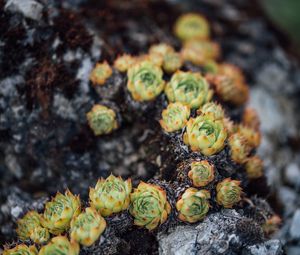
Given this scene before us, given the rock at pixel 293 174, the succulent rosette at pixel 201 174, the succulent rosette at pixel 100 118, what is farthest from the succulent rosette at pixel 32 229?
the rock at pixel 293 174

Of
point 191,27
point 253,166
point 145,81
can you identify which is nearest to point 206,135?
point 253,166

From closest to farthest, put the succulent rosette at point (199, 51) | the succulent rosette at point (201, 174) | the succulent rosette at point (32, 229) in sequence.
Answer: the succulent rosette at point (32, 229), the succulent rosette at point (201, 174), the succulent rosette at point (199, 51)

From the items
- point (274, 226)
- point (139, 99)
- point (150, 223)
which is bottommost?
point (274, 226)

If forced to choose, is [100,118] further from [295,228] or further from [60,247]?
[295,228]

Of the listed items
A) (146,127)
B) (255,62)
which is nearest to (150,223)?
(146,127)

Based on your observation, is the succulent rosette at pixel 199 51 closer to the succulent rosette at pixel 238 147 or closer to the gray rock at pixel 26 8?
the succulent rosette at pixel 238 147

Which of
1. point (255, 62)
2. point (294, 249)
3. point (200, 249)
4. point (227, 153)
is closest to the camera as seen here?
point (200, 249)

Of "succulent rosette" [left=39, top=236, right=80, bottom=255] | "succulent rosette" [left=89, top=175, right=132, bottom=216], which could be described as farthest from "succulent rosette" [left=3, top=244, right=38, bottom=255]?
"succulent rosette" [left=89, top=175, right=132, bottom=216]

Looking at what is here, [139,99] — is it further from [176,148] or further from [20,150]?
[20,150]
